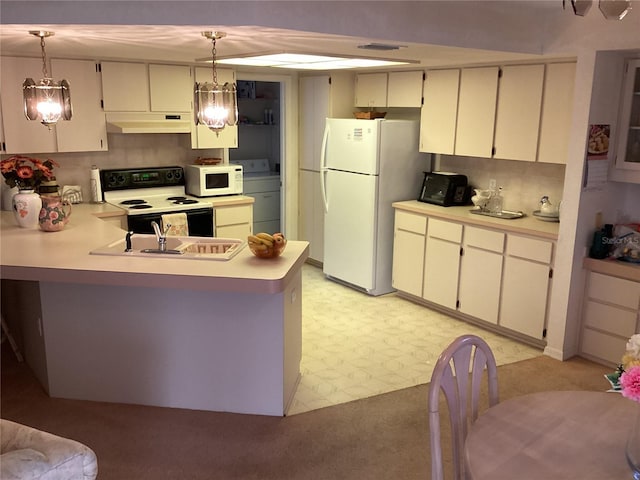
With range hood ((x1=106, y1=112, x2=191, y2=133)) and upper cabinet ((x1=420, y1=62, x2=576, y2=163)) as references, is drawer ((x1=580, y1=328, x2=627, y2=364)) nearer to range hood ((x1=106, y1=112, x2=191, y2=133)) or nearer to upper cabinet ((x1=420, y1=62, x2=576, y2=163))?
upper cabinet ((x1=420, y1=62, x2=576, y2=163))

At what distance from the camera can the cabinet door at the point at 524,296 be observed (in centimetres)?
427

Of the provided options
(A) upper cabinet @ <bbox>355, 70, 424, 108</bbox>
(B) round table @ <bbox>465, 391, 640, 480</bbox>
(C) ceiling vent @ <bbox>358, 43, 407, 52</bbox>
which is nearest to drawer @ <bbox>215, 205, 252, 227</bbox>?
(A) upper cabinet @ <bbox>355, 70, 424, 108</bbox>

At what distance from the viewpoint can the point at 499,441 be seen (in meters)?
1.79

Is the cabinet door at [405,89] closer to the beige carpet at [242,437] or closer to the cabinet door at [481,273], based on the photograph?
the cabinet door at [481,273]

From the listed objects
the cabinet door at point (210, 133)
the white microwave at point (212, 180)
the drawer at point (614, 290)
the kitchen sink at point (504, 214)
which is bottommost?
the drawer at point (614, 290)

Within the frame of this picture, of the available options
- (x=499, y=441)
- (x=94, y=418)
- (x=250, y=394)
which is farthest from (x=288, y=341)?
(x=499, y=441)

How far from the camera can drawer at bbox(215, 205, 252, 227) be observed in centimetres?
532

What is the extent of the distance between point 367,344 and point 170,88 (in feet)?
9.06

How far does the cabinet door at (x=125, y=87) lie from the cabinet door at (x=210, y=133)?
48cm

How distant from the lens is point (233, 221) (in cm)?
541

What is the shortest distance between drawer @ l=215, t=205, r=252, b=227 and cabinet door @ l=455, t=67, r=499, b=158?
1.99 metres

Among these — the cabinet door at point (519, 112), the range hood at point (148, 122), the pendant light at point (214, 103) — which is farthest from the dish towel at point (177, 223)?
the cabinet door at point (519, 112)

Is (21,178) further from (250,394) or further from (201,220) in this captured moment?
(250,394)

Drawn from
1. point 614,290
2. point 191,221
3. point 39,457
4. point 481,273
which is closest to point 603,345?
point 614,290
